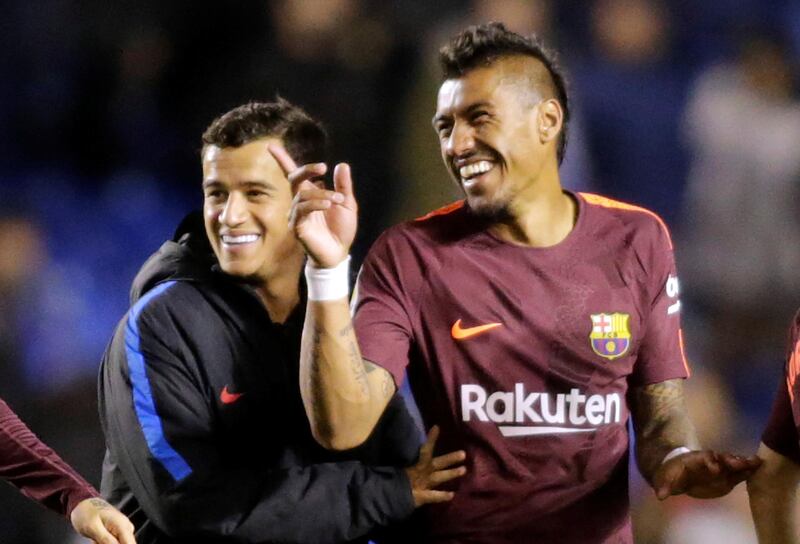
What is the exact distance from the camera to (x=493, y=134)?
7.54 feet

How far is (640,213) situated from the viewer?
2385 millimetres

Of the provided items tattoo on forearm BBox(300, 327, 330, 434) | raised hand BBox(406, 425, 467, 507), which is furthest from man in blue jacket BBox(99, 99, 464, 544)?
tattoo on forearm BBox(300, 327, 330, 434)

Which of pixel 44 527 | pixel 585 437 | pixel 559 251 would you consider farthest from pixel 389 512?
pixel 44 527

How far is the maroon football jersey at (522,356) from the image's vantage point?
7.18 ft

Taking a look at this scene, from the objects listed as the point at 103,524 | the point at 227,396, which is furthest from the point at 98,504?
the point at 227,396

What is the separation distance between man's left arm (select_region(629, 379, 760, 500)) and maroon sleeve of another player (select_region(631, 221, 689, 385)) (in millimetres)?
24

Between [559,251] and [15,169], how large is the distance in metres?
2.55

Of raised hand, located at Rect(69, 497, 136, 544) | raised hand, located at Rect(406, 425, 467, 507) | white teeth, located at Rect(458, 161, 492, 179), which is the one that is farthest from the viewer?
white teeth, located at Rect(458, 161, 492, 179)

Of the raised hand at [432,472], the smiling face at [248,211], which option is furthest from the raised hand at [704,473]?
the smiling face at [248,211]

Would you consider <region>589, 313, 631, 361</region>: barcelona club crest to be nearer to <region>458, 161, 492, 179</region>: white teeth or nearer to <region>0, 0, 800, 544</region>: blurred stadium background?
<region>458, 161, 492, 179</region>: white teeth

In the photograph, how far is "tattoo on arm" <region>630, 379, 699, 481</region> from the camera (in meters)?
2.25

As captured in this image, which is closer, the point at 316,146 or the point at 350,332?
the point at 350,332

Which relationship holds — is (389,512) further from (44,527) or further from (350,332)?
(44,527)

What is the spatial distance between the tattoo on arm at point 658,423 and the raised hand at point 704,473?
0.10 metres
